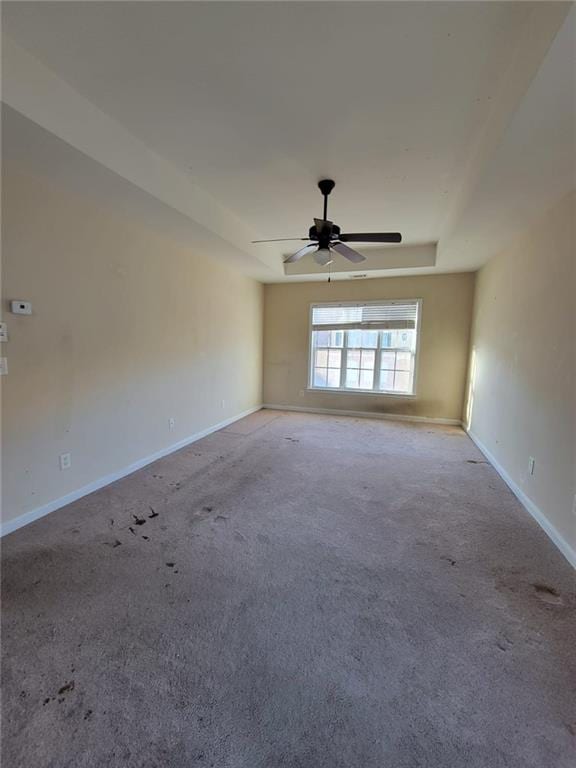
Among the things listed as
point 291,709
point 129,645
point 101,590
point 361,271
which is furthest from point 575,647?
point 361,271

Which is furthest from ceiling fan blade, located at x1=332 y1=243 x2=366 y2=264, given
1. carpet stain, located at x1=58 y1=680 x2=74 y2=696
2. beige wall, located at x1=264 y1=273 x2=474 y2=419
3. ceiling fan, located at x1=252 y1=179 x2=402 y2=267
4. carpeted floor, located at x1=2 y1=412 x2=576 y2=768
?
carpet stain, located at x1=58 y1=680 x2=74 y2=696

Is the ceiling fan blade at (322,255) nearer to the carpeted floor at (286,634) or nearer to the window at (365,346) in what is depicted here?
the carpeted floor at (286,634)

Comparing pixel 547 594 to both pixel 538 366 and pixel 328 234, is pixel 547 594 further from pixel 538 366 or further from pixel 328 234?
pixel 328 234

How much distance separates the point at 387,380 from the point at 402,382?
0.25m

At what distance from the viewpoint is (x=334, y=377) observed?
6.06 m

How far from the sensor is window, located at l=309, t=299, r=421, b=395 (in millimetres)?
5539

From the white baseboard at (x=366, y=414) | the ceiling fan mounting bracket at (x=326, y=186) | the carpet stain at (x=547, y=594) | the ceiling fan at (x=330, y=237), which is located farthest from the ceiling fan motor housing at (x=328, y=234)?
the white baseboard at (x=366, y=414)

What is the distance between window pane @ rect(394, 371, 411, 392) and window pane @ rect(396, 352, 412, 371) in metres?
0.07

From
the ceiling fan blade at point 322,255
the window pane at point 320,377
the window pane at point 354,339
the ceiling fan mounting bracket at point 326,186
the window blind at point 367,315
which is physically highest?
the ceiling fan mounting bracket at point 326,186

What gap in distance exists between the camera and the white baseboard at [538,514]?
2076mm

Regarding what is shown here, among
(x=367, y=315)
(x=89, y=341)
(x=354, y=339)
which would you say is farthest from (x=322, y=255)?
(x=354, y=339)

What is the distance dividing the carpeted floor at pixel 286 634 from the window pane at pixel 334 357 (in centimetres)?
344

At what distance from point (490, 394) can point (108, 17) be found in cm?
445

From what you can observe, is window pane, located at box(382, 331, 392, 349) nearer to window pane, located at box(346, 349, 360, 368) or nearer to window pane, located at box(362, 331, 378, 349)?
window pane, located at box(362, 331, 378, 349)
